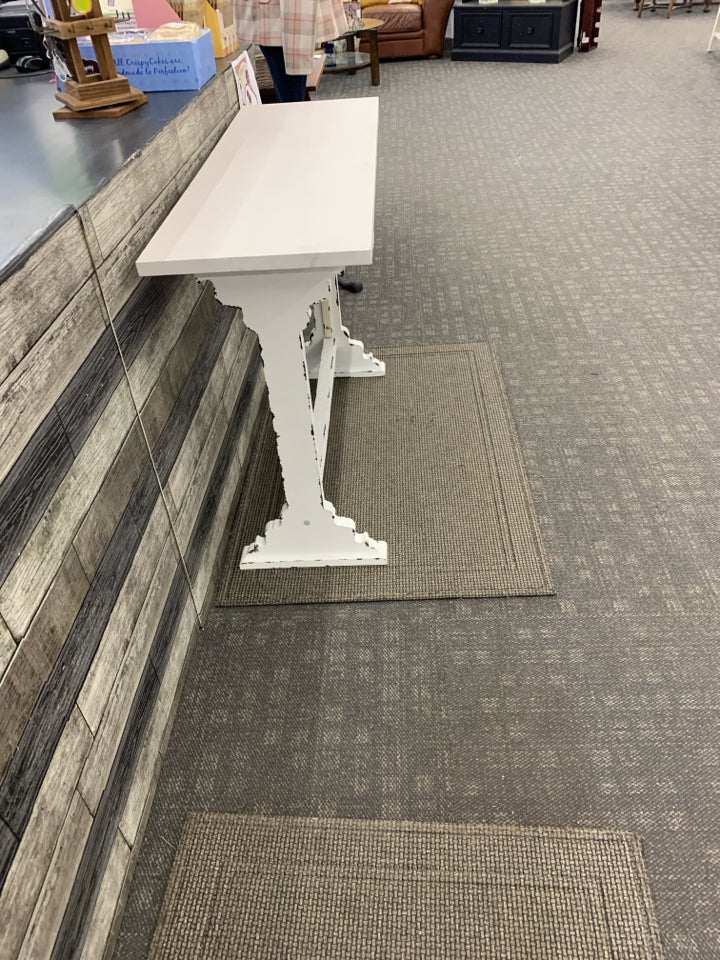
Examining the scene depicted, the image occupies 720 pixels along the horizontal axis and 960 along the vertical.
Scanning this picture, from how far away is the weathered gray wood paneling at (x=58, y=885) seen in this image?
0.89m

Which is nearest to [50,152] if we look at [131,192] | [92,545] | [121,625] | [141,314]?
[131,192]

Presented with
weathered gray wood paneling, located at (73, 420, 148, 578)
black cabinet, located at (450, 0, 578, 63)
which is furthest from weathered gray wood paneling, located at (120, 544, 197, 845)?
black cabinet, located at (450, 0, 578, 63)

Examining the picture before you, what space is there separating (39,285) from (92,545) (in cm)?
41

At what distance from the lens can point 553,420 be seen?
2.16m

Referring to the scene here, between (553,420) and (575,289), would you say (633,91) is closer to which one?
(575,289)

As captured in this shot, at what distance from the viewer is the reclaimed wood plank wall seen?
896mm

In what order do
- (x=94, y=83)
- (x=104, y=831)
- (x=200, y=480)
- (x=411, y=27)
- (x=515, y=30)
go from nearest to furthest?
1. (x=104, y=831)
2. (x=94, y=83)
3. (x=200, y=480)
4. (x=515, y=30)
5. (x=411, y=27)

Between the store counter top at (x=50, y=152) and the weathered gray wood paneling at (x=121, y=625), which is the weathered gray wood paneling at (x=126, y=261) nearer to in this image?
the store counter top at (x=50, y=152)

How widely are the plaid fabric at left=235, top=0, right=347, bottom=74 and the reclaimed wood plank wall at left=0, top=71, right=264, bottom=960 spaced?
0.66 metres

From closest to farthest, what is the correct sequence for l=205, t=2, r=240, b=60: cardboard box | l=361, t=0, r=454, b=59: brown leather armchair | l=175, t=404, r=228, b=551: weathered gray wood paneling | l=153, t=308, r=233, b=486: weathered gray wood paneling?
l=153, t=308, r=233, b=486: weathered gray wood paneling
l=175, t=404, r=228, b=551: weathered gray wood paneling
l=205, t=2, r=240, b=60: cardboard box
l=361, t=0, r=454, b=59: brown leather armchair

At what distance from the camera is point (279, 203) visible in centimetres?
133

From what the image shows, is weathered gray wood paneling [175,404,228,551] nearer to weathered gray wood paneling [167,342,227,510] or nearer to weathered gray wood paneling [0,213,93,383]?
weathered gray wood paneling [167,342,227,510]

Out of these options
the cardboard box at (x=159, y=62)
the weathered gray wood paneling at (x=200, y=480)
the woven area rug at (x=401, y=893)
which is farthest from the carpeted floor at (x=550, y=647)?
the cardboard box at (x=159, y=62)

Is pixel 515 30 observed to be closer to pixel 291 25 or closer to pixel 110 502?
pixel 291 25
